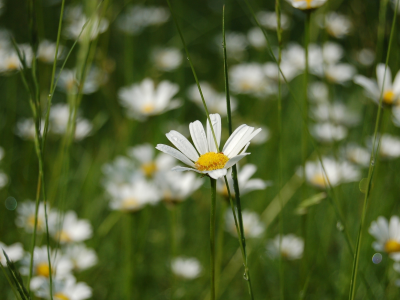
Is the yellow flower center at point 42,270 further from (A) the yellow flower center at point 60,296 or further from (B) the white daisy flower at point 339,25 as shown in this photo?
(B) the white daisy flower at point 339,25

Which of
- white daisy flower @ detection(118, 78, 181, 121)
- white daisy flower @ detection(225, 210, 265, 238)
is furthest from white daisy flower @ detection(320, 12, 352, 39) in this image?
white daisy flower @ detection(225, 210, 265, 238)

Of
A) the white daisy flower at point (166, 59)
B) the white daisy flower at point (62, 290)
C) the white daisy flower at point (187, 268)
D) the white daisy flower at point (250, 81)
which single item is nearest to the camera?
the white daisy flower at point (62, 290)

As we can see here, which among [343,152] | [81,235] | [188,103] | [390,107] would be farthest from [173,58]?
[390,107]

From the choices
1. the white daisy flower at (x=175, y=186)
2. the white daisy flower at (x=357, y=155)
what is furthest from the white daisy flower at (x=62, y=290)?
the white daisy flower at (x=357, y=155)

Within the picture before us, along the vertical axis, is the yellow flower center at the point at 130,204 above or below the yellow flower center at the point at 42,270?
above

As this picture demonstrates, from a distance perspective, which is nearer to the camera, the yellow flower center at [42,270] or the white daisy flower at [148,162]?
the yellow flower center at [42,270]

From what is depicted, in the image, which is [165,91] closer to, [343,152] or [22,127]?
[22,127]

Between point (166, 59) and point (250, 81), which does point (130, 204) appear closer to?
point (250, 81)

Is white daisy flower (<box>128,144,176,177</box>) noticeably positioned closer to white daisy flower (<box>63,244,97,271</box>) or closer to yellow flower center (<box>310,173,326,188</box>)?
white daisy flower (<box>63,244,97,271</box>)
